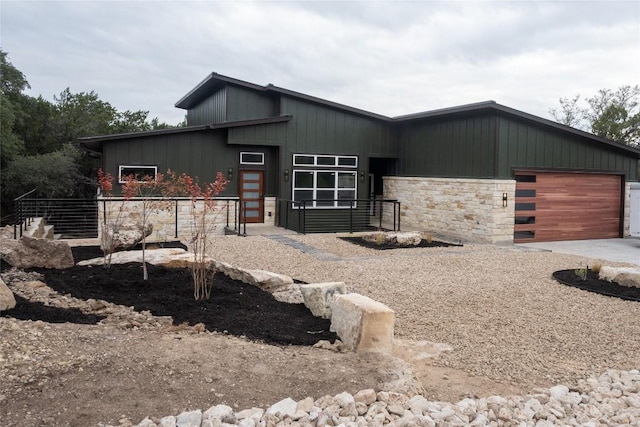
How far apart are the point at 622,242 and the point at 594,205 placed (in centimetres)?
128

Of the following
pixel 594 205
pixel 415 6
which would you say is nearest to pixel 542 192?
pixel 594 205

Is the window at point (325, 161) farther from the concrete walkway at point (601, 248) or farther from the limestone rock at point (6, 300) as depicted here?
the limestone rock at point (6, 300)

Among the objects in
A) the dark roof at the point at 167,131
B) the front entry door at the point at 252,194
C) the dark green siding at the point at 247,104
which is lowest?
the front entry door at the point at 252,194

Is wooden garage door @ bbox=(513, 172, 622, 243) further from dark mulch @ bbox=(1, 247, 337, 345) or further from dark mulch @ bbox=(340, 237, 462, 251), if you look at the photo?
dark mulch @ bbox=(1, 247, 337, 345)

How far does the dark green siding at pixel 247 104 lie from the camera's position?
715 inches

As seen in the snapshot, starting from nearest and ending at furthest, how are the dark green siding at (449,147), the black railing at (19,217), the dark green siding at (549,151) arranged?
the black railing at (19,217), the dark green siding at (549,151), the dark green siding at (449,147)

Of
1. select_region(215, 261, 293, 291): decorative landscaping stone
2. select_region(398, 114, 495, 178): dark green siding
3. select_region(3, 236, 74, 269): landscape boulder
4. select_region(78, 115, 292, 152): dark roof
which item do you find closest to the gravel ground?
select_region(215, 261, 293, 291): decorative landscaping stone

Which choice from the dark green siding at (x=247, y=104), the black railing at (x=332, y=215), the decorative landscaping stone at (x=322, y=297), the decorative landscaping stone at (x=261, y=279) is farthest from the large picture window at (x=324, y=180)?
the decorative landscaping stone at (x=322, y=297)

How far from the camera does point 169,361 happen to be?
416 centimetres

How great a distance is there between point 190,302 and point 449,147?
11.2 metres

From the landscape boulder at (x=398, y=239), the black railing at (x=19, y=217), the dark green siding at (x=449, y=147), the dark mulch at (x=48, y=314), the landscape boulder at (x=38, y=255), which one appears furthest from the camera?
the dark green siding at (x=449, y=147)

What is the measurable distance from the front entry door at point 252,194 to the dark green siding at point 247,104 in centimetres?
221

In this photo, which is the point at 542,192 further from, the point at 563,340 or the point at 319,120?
the point at 563,340

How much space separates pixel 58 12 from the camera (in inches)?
369
